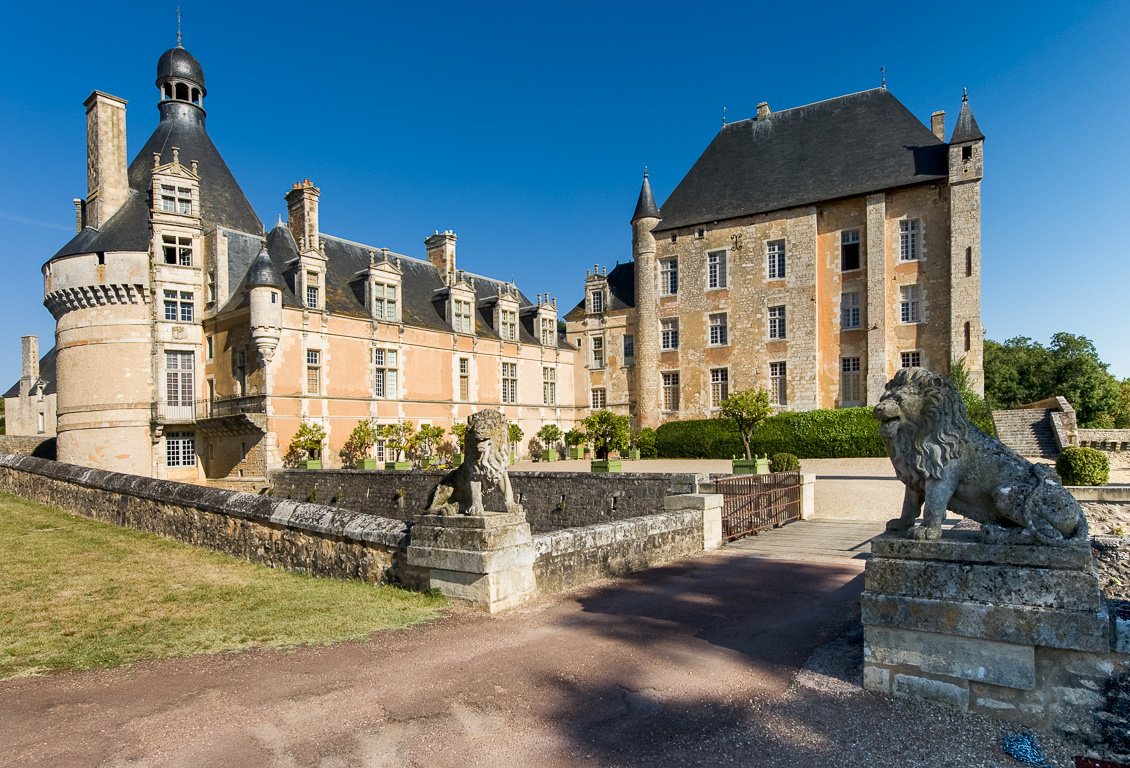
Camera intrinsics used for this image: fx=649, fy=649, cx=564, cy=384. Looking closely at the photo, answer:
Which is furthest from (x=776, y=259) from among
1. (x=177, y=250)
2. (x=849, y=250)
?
(x=177, y=250)

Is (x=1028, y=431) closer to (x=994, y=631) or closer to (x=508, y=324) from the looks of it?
(x=508, y=324)

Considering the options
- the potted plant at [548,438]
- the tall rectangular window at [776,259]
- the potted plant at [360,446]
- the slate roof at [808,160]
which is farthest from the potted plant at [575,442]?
the tall rectangular window at [776,259]

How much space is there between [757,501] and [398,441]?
17290 millimetres

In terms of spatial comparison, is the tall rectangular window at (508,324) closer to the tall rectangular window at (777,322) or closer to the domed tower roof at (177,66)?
the tall rectangular window at (777,322)

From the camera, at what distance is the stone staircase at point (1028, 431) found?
2170 centimetres

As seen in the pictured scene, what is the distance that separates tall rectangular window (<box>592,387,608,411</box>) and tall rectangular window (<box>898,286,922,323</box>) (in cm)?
1479

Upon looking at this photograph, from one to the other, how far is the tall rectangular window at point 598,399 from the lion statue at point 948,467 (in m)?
31.2

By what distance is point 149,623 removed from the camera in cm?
575

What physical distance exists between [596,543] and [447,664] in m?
3.15

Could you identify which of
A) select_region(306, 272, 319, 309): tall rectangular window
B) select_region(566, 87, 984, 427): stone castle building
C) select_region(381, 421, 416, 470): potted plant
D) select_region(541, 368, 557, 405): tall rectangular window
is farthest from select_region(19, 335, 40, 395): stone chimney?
select_region(566, 87, 984, 427): stone castle building

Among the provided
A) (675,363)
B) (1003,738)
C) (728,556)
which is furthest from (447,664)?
(675,363)

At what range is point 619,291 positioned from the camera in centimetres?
3612

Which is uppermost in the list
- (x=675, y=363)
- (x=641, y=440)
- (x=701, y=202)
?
(x=701, y=202)

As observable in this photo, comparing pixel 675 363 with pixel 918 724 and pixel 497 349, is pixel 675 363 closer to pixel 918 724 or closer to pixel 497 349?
pixel 497 349
